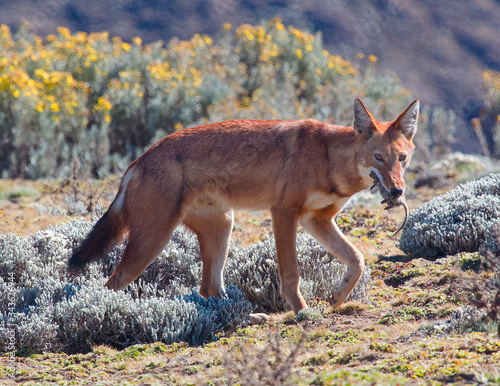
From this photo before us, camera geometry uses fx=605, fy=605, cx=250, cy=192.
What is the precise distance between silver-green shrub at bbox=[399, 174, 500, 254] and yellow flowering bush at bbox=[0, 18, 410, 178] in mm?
5630

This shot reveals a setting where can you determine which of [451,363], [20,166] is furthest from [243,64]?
[451,363]

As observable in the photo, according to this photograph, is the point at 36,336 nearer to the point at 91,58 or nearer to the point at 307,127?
the point at 307,127

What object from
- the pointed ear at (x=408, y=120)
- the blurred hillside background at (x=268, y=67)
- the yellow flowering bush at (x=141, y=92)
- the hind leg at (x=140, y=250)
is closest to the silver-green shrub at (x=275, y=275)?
the hind leg at (x=140, y=250)

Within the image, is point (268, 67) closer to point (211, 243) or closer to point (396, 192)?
point (211, 243)

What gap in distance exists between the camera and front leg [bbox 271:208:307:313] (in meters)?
5.33

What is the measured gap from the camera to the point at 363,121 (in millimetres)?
5363

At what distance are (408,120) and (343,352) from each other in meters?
2.18

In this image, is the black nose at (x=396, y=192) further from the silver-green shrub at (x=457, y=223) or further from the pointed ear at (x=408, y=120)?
the silver-green shrub at (x=457, y=223)

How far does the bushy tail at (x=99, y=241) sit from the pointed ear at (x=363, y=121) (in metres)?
2.33

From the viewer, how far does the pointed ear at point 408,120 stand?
526 centimetres

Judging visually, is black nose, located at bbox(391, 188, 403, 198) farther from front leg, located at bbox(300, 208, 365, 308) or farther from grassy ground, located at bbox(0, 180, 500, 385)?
grassy ground, located at bbox(0, 180, 500, 385)

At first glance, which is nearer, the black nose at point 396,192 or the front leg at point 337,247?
the black nose at point 396,192

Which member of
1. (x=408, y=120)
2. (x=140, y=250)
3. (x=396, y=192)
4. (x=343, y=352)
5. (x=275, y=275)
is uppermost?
(x=408, y=120)

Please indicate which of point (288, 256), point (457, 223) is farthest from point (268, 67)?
point (288, 256)
